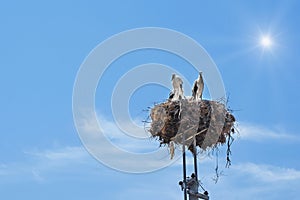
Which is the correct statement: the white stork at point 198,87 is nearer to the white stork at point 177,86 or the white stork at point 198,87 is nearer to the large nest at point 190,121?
the white stork at point 177,86

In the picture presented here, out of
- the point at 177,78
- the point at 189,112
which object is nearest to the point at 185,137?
the point at 189,112

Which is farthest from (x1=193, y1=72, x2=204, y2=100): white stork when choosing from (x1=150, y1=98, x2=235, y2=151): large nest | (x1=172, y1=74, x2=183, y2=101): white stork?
(x1=150, y1=98, x2=235, y2=151): large nest

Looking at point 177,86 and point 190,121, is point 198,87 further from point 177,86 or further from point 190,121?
point 190,121

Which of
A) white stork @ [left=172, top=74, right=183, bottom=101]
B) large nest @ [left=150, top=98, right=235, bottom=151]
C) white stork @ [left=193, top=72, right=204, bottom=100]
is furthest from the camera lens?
white stork @ [left=193, top=72, right=204, bottom=100]

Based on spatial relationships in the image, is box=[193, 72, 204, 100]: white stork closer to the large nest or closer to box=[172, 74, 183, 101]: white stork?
box=[172, 74, 183, 101]: white stork

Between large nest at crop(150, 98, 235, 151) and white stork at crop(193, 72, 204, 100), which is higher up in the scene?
white stork at crop(193, 72, 204, 100)

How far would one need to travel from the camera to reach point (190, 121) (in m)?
10.9

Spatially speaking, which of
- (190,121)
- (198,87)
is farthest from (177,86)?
(190,121)

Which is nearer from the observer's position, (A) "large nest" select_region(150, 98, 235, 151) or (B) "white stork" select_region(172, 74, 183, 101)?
(A) "large nest" select_region(150, 98, 235, 151)

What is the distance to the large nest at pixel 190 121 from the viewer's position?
10.9m

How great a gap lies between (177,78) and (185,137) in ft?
3.91

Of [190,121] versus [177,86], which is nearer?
[190,121]

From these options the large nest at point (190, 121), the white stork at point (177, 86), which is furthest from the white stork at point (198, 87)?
the large nest at point (190, 121)

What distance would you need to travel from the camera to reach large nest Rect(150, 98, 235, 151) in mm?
10883
